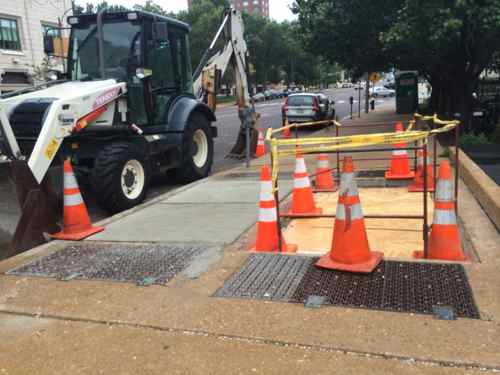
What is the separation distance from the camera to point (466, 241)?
5.16 metres

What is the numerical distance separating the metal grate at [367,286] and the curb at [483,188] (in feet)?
4.92

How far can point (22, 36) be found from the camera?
29.3 m

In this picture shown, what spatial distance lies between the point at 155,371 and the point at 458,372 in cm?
175

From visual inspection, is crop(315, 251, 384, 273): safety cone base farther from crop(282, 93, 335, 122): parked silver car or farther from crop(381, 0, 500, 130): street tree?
crop(282, 93, 335, 122): parked silver car

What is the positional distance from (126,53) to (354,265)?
18.6ft

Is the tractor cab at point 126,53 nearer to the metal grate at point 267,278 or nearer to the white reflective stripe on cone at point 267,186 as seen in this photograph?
the white reflective stripe on cone at point 267,186

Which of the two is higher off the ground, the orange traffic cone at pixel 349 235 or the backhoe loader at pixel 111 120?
the backhoe loader at pixel 111 120

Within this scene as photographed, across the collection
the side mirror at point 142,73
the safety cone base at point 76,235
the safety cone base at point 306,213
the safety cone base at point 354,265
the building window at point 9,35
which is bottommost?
the safety cone base at point 306,213

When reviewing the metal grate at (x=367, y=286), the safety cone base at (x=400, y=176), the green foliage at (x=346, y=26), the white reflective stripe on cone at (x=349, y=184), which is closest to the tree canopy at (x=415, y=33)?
the green foliage at (x=346, y=26)

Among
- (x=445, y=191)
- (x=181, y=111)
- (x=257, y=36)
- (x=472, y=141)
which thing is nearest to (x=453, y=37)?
(x=472, y=141)

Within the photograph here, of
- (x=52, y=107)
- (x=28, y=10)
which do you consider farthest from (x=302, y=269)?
(x=28, y=10)

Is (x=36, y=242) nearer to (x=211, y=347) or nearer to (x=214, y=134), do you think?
(x=211, y=347)

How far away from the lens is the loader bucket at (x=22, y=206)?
5.52 m

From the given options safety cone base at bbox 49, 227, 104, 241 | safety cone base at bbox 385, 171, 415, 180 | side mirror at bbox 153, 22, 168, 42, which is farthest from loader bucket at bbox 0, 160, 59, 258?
safety cone base at bbox 385, 171, 415, 180
